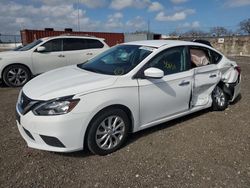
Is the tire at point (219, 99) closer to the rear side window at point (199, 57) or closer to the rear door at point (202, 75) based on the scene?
the rear door at point (202, 75)

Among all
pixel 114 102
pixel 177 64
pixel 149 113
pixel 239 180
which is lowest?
pixel 239 180

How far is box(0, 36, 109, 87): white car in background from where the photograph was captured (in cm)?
736

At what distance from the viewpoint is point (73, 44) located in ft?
27.9

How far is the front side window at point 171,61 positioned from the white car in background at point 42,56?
16.5ft

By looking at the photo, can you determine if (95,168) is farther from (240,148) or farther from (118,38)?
(118,38)

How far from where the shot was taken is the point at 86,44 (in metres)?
8.77

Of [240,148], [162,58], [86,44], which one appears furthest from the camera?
[86,44]

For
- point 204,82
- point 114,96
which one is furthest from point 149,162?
point 204,82

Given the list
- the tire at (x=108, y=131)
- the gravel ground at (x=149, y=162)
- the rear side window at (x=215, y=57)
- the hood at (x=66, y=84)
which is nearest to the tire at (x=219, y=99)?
the rear side window at (x=215, y=57)

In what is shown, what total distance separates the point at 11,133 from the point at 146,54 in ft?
8.55

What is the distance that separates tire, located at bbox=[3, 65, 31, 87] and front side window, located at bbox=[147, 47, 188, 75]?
527cm

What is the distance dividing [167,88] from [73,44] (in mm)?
5602

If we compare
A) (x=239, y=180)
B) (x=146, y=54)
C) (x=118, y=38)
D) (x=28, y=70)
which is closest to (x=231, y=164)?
(x=239, y=180)

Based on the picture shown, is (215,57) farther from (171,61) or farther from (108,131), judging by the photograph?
(108,131)
